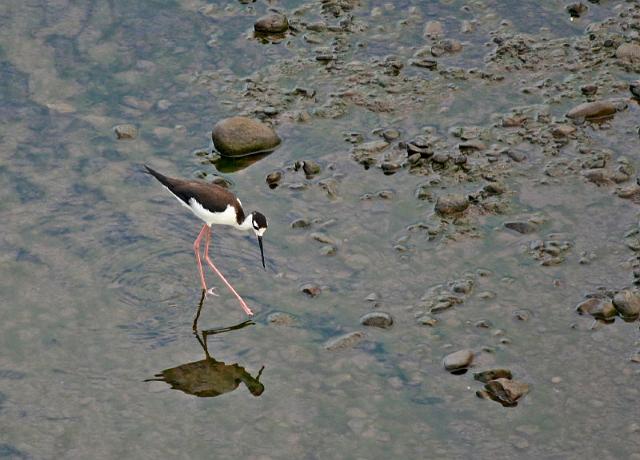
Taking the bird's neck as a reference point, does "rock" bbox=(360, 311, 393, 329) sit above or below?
below

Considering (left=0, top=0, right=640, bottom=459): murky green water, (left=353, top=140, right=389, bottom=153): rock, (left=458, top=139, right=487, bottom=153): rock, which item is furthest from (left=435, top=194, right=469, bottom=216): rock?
(left=353, top=140, right=389, bottom=153): rock

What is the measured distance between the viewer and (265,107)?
432 inches

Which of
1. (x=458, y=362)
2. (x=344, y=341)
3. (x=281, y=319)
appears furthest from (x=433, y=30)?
(x=458, y=362)

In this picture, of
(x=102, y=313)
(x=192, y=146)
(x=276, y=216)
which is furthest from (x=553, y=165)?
(x=102, y=313)

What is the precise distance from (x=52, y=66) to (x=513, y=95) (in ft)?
16.4

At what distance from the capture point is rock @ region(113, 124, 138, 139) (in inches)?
417

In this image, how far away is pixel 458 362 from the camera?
311 inches

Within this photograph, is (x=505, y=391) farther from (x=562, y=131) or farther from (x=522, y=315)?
(x=562, y=131)

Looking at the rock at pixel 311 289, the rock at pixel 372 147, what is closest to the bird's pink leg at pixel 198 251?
the rock at pixel 311 289

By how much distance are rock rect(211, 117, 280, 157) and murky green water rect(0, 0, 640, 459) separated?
0.24 metres

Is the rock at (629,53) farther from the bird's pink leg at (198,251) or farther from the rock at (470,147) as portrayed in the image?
the bird's pink leg at (198,251)

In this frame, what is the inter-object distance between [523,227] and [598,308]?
1213 millimetres

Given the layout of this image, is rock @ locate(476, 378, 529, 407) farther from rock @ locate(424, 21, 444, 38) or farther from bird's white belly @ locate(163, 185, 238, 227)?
rock @ locate(424, 21, 444, 38)

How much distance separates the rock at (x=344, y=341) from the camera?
8133mm
